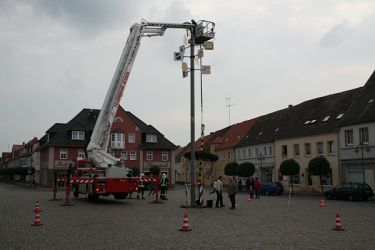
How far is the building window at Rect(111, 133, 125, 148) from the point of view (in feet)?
219

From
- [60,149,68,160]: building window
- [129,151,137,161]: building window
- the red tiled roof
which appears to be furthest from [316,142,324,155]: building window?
[60,149,68,160]: building window

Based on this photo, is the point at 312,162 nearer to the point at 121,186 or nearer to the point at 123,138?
the point at 121,186

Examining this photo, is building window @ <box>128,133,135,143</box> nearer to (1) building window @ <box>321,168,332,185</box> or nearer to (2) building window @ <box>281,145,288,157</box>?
(2) building window @ <box>281,145,288,157</box>

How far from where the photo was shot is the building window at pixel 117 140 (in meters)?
66.8

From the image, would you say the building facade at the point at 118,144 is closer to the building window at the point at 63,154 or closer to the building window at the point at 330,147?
the building window at the point at 63,154

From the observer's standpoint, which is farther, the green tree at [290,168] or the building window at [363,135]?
the green tree at [290,168]

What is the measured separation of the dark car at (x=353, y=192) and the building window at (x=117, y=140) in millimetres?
35739

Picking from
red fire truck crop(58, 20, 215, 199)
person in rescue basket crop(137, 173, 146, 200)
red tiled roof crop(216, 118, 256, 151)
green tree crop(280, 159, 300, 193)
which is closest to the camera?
red fire truck crop(58, 20, 215, 199)

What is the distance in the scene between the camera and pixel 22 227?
1555cm

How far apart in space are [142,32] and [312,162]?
2452cm

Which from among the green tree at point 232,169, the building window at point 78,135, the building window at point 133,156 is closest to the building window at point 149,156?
the building window at point 133,156

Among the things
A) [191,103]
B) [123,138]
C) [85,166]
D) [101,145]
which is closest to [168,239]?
[191,103]

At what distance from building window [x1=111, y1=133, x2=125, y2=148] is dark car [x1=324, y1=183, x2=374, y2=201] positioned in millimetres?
35739

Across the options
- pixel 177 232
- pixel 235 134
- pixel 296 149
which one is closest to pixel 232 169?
pixel 296 149
